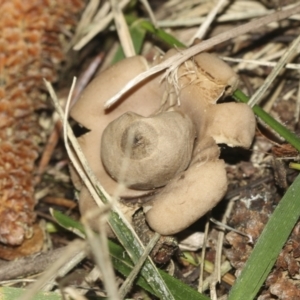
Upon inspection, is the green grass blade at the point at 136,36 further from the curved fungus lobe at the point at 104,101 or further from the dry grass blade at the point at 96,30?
the curved fungus lobe at the point at 104,101

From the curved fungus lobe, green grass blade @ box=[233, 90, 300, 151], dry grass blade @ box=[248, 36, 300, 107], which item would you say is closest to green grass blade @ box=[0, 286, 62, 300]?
the curved fungus lobe

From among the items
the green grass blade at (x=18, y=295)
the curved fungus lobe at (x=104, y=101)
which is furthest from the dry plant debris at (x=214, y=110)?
the green grass blade at (x=18, y=295)

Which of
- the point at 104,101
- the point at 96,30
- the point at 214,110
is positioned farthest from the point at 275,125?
the point at 96,30

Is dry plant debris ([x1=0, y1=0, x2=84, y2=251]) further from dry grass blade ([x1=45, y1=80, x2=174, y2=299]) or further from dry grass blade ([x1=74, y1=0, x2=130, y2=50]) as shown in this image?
dry grass blade ([x1=45, y1=80, x2=174, y2=299])

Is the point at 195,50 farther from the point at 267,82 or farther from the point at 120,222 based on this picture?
the point at 120,222

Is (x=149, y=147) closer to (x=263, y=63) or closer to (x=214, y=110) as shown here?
(x=214, y=110)

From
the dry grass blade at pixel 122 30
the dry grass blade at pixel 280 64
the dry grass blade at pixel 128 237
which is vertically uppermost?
the dry grass blade at pixel 122 30

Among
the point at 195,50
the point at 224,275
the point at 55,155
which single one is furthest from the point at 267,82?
the point at 55,155
